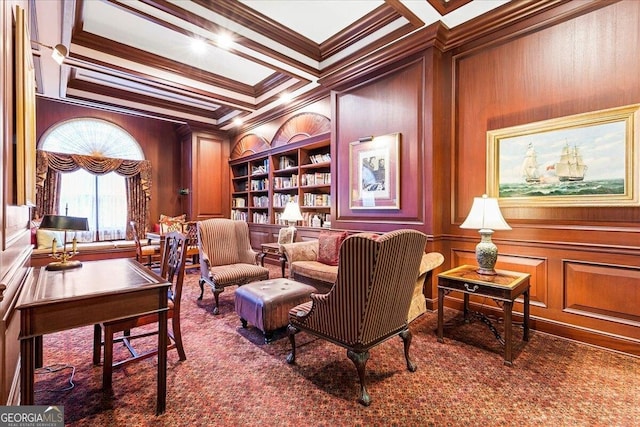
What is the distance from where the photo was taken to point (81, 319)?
1.55m

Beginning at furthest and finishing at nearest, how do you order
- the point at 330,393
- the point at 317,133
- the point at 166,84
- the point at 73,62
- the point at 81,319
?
the point at 317,133 → the point at 166,84 → the point at 73,62 → the point at 330,393 → the point at 81,319

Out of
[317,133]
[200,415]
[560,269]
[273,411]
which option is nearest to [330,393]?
[273,411]

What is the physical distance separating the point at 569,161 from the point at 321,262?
9.70ft

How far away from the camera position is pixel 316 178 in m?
5.36

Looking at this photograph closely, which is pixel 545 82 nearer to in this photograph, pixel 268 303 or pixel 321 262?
pixel 321 262

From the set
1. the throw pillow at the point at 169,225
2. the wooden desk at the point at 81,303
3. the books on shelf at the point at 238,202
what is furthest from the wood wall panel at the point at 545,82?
the throw pillow at the point at 169,225

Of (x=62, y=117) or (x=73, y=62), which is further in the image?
(x=62, y=117)

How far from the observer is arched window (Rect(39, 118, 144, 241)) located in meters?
6.14

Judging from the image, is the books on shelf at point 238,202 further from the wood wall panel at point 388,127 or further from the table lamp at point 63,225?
the table lamp at point 63,225

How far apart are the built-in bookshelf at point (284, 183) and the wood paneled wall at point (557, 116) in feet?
7.72

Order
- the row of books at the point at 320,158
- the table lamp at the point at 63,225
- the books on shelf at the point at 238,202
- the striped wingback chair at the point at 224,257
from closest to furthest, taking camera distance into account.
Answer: the table lamp at the point at 63,225, the striped wingback chair at the point at 224,257, the row of books at the point at 320,158, the books on shelf at the point at 238,202

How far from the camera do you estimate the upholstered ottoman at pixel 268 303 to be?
2.71 meters

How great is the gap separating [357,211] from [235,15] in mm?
2803

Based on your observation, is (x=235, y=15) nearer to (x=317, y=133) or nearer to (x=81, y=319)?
(x=317, y=133)
